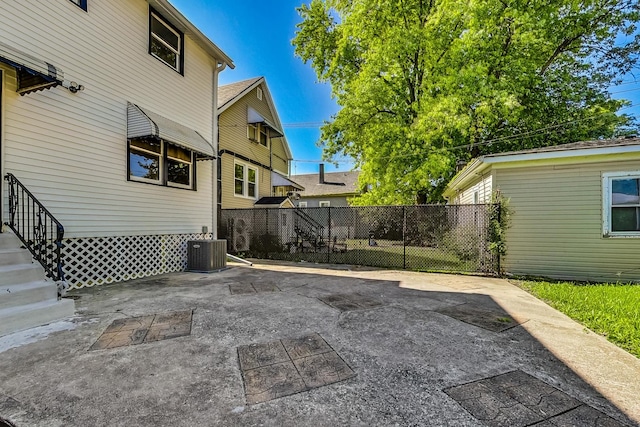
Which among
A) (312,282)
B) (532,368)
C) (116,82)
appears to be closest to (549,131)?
(312,282)

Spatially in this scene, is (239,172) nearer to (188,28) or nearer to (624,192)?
(188,28)

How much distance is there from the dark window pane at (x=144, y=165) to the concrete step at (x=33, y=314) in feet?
11.4

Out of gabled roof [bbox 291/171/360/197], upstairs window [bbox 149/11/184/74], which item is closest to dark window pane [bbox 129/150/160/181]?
upstairs window [bbox 149/11/184/74]

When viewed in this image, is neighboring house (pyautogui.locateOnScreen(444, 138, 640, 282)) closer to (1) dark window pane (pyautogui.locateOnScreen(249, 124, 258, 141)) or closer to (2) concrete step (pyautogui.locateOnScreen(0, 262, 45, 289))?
(2) concrete step (pyautogui.locateOnScreen(0, 262, 45, 289))

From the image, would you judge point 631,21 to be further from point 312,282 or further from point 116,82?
point 116,82

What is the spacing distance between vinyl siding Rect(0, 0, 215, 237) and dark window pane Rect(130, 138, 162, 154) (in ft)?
1.11

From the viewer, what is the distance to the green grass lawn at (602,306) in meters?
3.62

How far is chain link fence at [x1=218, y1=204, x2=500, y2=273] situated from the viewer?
328 inches

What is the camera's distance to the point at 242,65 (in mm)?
14445

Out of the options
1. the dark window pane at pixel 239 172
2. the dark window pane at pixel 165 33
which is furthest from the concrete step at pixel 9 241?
the dark window pane at pixel 239 172

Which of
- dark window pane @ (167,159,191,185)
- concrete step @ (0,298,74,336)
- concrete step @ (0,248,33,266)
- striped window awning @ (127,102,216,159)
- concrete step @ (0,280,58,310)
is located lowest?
concrete step @ (0,298,74,336)

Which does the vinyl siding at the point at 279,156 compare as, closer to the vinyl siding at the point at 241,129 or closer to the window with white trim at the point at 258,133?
the window with white trim at the point at 258,133

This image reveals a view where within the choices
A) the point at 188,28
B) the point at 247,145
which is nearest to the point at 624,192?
the point at 188,28

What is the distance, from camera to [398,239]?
16984 mm
